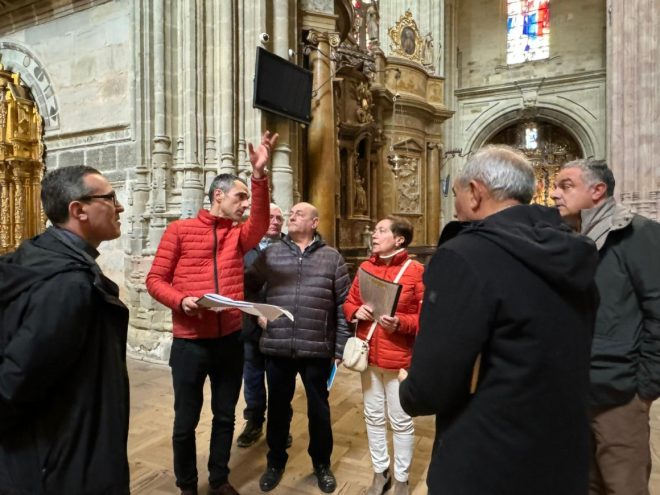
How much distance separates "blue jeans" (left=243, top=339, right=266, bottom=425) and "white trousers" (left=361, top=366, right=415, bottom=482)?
1.14m

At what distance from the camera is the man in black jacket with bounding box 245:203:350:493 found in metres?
2.75

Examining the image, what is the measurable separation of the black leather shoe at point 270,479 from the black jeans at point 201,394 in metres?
0.27

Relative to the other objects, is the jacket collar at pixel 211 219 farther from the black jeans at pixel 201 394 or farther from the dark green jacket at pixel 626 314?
the dark green jacket at pixel 626 314

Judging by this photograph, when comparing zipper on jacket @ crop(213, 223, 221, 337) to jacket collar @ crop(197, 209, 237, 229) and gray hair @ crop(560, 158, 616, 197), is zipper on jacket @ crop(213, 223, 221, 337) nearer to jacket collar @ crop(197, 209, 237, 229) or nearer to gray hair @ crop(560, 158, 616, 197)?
jacket collar @ crop(197, 209, 237, 229)

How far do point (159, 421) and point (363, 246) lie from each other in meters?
6.93

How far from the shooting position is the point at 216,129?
5.65 metres

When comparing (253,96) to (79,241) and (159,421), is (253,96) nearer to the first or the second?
(159,421)

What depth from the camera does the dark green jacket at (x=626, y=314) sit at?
184 centimetres

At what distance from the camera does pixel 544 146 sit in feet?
56.5

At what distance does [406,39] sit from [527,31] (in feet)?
A: 20.0

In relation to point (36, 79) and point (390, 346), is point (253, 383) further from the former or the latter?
point (36, 79)

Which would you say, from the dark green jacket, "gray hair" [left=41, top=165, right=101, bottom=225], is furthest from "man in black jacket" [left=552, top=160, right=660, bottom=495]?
"gray hair" [left=41, top=165, right=101, bottom=225]

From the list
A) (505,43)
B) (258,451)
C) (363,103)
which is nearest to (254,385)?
(258,451)

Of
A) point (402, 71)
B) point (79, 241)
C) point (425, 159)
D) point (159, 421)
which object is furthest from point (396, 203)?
point (79, 241)
